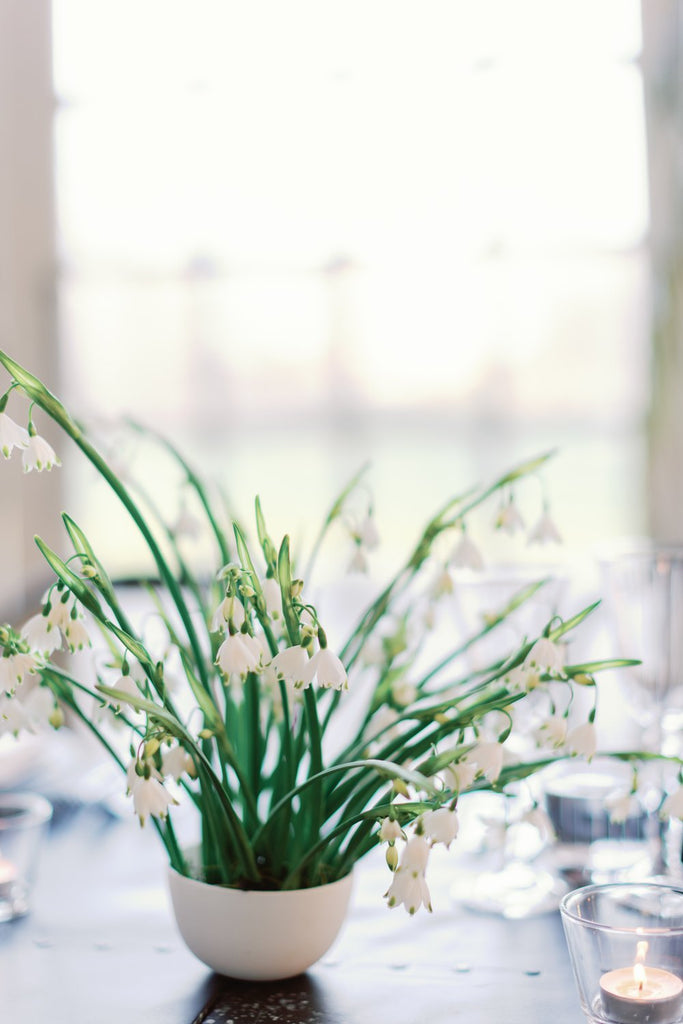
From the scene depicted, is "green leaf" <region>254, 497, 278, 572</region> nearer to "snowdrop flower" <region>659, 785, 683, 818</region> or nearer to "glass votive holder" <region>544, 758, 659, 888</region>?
"snowdrop flower" <region>659, 785, 683, 818</region>

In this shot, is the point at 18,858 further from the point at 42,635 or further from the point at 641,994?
the point at 641,994

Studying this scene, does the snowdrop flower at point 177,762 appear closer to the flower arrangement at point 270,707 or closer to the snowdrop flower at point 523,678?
the flower arrangement at point 270,707

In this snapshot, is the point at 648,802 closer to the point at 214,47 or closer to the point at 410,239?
the point at 410,239

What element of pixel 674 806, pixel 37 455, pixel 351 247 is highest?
pixel 351 247

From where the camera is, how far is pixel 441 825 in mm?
517

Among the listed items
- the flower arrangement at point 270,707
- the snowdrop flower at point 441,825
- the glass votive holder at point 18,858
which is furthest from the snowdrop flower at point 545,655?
the glass votive holder at point 18,858

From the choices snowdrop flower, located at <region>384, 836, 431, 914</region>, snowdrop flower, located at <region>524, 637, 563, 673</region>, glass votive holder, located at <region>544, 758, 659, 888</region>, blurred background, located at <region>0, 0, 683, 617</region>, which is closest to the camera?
snowdrop flower, located at <region>384, 836, 431, 914</region>

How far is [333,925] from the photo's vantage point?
67 centimetres

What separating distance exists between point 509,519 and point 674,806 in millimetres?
208

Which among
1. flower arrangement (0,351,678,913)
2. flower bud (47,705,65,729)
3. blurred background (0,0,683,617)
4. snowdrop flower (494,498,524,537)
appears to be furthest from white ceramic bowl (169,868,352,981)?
blurred background (0,0,683,617)

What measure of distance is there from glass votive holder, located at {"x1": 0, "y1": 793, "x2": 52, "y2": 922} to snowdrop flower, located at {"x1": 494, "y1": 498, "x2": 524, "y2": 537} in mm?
395

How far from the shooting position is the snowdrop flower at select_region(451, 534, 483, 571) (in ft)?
2.43

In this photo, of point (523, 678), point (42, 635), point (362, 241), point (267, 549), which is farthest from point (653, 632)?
point (362, 241)

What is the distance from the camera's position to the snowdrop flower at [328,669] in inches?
21.0
